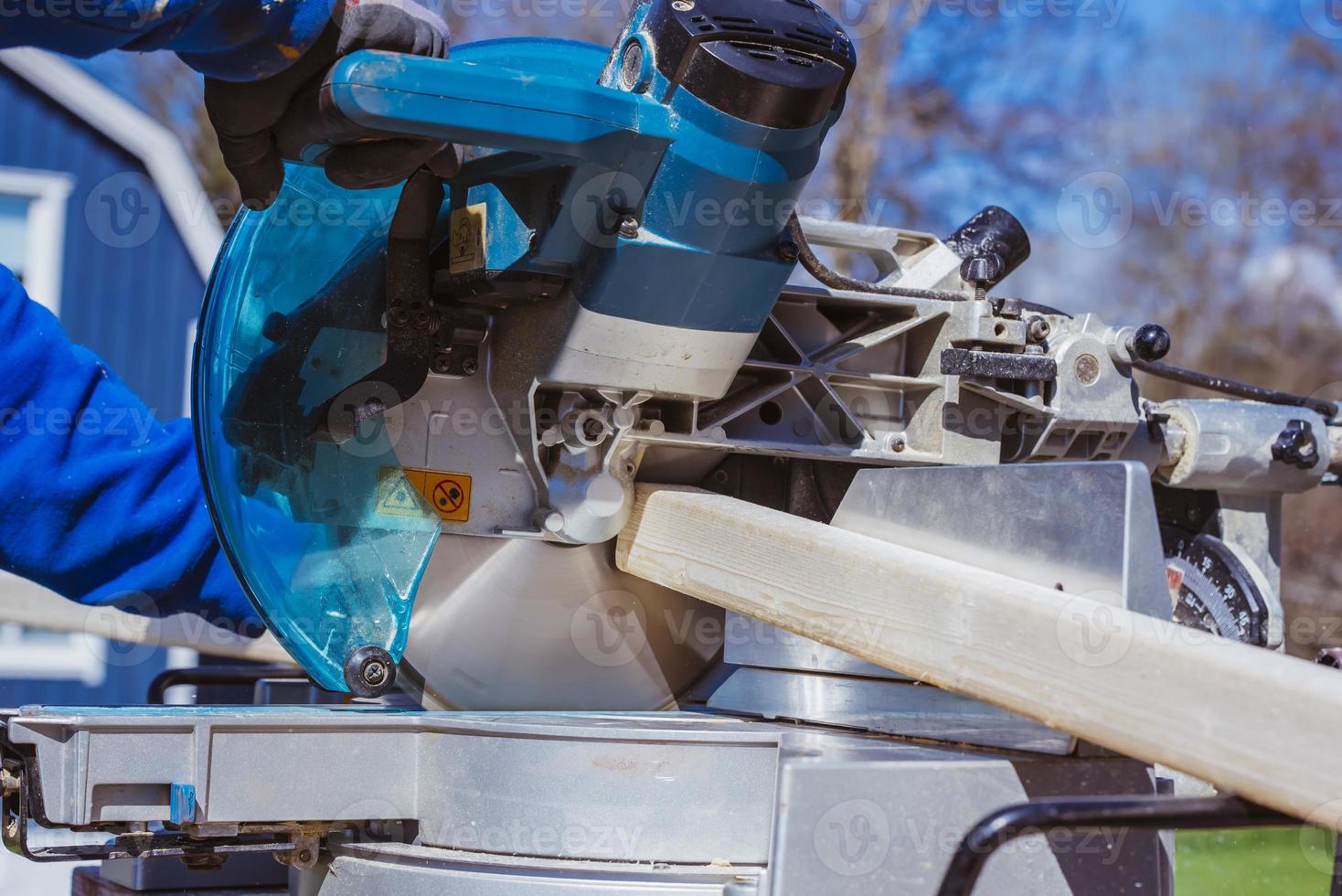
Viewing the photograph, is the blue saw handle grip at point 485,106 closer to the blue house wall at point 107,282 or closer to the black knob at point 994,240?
the black knob at point 994,240

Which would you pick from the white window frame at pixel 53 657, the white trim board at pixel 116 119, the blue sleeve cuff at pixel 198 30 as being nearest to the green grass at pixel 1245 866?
the blue sleeve cuff at pixel 198 30

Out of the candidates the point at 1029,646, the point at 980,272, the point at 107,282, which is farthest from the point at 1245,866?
the point at 107,282

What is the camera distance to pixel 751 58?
1959 millimetres

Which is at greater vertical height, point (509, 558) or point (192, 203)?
point (192, 203)

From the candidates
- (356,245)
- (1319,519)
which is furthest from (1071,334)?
(1319,519)

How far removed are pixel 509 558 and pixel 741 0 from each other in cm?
96

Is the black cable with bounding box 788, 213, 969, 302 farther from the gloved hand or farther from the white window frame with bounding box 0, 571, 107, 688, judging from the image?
the white window frame with bounding box 0, 571, 107, 688

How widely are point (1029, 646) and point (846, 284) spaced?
3.08 feet

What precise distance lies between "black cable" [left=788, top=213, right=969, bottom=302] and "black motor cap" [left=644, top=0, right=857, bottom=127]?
26 centimetres

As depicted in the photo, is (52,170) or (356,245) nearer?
(356,245)

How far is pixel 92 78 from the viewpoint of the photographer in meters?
8.65

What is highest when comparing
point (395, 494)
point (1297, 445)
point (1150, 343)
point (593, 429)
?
point (1150, 343)

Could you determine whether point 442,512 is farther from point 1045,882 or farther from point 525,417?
point 1045,882

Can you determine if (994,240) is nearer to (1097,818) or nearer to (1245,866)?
(1097,818)
